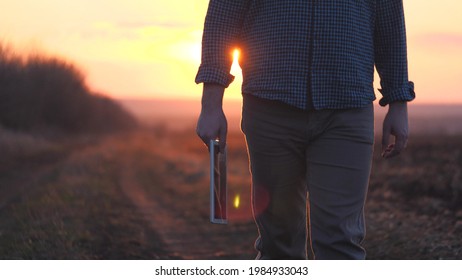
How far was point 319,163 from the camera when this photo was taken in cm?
311

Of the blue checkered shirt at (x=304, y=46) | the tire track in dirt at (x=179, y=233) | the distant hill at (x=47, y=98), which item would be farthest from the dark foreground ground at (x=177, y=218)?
the distant hill at (x=47, y=98)

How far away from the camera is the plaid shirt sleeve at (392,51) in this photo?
3.33 meters

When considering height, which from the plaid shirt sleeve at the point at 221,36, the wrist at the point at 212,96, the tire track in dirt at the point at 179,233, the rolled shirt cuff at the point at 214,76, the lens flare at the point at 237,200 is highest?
the plaid shirt sleeve at the point at 221,36

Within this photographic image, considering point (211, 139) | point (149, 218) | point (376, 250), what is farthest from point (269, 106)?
point (149, 218)

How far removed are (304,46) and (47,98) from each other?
4203cm

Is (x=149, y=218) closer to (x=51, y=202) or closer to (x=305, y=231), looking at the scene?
(x=51, y=202)

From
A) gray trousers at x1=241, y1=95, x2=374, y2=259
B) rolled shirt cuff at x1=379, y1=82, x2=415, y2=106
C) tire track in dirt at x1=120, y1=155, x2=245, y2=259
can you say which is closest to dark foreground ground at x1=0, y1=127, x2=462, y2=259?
tire track in dirt at x1=120, y1=155, x2=245, y2=259

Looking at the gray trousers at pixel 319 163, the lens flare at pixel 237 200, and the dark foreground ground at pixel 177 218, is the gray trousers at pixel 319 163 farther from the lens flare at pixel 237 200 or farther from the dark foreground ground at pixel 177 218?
the lens flare at pixel 237 200

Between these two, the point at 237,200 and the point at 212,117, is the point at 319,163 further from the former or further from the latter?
the point at 237,200

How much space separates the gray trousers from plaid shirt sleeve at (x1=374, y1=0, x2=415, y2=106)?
25cm

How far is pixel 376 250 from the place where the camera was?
5.85m

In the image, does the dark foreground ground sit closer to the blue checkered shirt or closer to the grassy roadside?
the grassy roadside

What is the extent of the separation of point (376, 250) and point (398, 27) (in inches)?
116

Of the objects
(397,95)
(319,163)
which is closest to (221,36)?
(319,163)
